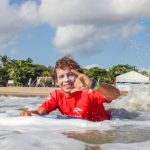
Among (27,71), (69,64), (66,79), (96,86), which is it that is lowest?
(96,86)

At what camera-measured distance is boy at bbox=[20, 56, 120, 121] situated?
525cm

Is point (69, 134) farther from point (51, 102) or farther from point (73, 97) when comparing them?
point (51, 102)

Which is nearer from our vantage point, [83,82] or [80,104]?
[83,82]

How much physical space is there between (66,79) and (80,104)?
422 mm

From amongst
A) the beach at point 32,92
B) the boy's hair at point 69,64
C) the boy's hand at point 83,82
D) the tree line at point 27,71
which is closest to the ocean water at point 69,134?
the boy's hand at point 83,82

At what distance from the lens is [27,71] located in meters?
57.6

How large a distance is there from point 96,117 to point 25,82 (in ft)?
171

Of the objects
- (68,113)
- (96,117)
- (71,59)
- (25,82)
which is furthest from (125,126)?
(25,82)

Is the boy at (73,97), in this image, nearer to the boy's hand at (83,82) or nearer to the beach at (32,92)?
the boy's hand at (83,82)

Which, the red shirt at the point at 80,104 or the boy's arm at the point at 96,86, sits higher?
the boy's arm at the point at 96,86

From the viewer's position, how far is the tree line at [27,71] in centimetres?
5694

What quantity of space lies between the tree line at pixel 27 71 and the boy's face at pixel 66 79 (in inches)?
1948

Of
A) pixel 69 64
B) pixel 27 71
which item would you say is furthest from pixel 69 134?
pixel 27 71

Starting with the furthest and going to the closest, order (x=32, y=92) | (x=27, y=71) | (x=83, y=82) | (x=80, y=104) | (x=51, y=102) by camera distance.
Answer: (x=27, y=71)
(x=32, y=92)
(x=51, y=102)
(x=80, y=104)
(x=83, y=82)
